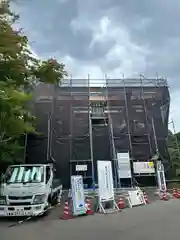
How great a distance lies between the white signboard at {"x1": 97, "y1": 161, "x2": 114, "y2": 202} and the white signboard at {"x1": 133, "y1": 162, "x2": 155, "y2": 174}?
145 inches

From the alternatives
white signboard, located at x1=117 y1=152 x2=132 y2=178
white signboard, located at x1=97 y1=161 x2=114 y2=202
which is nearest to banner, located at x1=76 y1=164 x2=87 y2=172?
white signboard, located at x1=117 y1=152 x2=132 y2=178

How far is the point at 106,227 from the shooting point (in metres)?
5.08

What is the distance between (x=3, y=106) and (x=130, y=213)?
4.78 m

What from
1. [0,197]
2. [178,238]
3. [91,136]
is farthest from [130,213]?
[91,136]

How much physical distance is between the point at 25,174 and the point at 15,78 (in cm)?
346

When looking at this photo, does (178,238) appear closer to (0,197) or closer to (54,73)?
(0,197)

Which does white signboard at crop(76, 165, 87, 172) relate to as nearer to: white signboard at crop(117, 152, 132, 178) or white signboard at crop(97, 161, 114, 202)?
white signboard at crop(117, 152, 132, 178)

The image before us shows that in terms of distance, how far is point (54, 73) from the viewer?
11195mm

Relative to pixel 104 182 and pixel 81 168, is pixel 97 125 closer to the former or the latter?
pixel 81 168

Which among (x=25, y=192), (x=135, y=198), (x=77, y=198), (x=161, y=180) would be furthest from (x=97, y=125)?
(x=25, y=192)

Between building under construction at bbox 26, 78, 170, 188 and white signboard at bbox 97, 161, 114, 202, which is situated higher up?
building under construction at bbox 26, 78, 170, 188

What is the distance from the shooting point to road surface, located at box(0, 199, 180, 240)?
441 cm

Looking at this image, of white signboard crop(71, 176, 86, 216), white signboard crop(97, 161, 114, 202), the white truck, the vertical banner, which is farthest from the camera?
the vertical banner

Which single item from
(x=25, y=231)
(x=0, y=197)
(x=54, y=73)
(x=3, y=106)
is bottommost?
(x=25, y=231)
